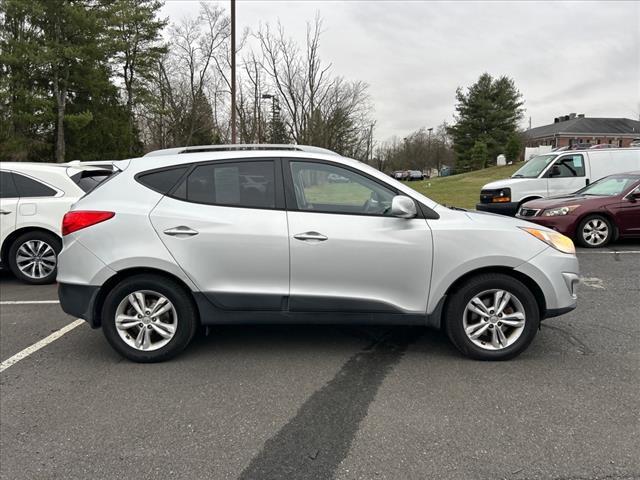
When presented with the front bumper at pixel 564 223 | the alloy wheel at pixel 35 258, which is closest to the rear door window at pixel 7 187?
the alloy wheel at pixel 35 258

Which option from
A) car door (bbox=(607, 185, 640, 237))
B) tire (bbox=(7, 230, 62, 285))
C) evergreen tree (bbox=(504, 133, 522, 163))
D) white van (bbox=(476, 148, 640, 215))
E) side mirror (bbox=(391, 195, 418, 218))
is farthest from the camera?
evergreen tree (bbox=(504, 133, 522, 163))

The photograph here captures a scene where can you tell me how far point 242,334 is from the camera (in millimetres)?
4465

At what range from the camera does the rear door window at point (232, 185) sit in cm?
372

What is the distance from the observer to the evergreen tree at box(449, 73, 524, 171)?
53969 mm

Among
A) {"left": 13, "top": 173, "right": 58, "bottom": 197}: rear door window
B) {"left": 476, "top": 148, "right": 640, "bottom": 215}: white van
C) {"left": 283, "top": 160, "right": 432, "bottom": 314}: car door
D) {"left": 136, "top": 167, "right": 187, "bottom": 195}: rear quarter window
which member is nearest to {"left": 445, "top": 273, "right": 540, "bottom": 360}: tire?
{"left": 283, "top": 160, "right": 432, "bottom": 314}: car door

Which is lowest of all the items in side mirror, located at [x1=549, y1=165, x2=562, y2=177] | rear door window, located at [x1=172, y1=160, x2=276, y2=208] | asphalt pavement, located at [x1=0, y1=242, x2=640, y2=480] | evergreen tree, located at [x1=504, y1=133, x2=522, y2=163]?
asphalt pavement, located at [x1=0, y1=242, x2=640, y2=480]

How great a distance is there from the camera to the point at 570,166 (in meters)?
11.3

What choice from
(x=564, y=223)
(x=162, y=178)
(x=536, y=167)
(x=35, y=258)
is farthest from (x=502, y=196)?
(x=35, y=258)

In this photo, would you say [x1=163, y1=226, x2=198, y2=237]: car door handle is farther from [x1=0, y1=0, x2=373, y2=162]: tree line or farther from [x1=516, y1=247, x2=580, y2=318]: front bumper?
[x1=0, y1=0, x2=373, y2=162]: tree line

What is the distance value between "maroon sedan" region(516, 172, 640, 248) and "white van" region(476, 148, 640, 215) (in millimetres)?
2469

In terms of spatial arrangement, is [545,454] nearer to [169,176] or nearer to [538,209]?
[169,176]

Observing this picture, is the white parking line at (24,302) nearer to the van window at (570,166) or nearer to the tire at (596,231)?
the tire at (596,231)

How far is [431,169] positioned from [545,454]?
8585 cm

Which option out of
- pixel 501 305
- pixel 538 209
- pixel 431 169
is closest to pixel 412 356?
pixel 501 305
